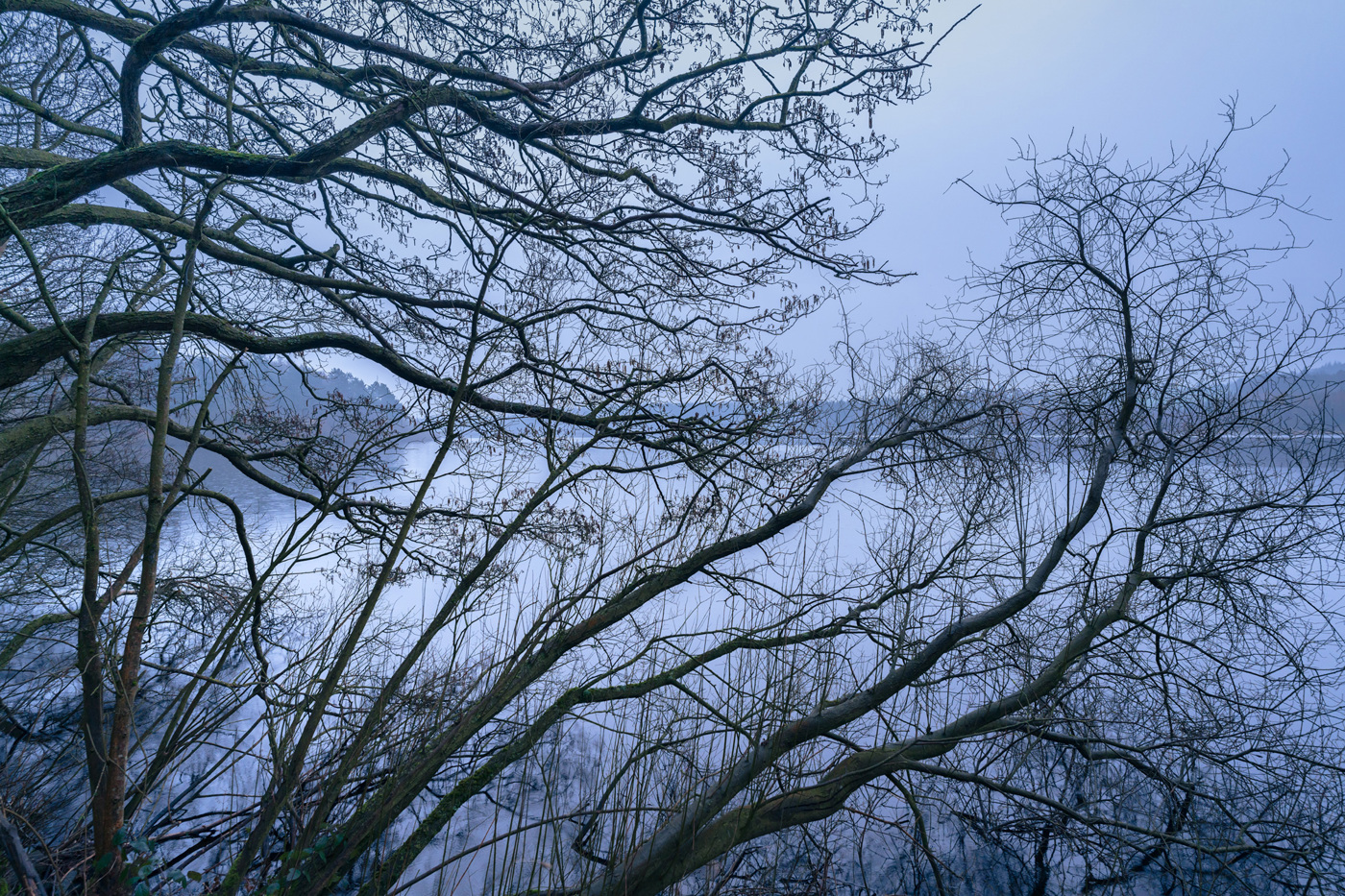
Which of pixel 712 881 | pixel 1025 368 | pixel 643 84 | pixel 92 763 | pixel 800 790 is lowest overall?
pixel 712 881

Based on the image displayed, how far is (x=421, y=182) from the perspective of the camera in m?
5.72

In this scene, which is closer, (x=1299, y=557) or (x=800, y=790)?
(x=800, y=790)

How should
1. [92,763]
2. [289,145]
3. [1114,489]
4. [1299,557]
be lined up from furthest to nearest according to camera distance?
1. [289,145]
2. [1114,489]
3. [1299,557]
4. [92,763]

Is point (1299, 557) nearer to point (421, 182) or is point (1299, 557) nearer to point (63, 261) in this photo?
point (421, 182)

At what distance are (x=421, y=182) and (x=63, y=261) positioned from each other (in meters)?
2.81

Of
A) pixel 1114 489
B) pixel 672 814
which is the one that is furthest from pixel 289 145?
pixel 1114 489

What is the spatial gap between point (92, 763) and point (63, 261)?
4.48 meters

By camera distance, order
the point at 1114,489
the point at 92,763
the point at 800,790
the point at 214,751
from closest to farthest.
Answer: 1. the point at 92,763
2. the point at 800,790
3. the point at 1114,489
4. the point at 214,751

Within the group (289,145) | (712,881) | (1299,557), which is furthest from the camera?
(289,145)

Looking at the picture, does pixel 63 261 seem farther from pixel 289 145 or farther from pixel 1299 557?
pixel 1299 557

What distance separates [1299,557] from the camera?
4508 mm

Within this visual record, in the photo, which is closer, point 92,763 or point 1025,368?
point 92,763

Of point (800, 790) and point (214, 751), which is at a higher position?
point (214, 751)

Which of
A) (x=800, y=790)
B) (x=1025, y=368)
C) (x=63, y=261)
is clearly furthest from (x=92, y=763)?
(x=1025, y=368)
